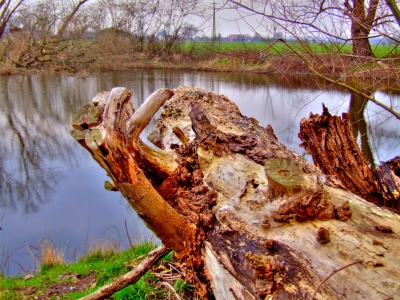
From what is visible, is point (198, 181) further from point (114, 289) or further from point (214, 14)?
point (214, 14)

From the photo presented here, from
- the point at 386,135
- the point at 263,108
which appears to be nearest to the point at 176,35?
the point at 263,108

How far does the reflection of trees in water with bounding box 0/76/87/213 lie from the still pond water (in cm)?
2

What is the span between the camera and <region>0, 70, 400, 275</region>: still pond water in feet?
14.7

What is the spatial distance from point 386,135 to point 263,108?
2811 millimetres

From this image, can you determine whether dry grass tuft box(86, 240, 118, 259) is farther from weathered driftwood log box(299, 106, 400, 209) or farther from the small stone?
the small stone

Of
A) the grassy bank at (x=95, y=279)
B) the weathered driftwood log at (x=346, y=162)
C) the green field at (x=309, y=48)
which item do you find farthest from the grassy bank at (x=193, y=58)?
the grassy bank at (x=95, y=279)

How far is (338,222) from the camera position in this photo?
4.18 ft

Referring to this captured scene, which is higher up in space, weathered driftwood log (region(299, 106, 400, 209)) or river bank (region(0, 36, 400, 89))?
river bank (region(0, 36, 400, 89))

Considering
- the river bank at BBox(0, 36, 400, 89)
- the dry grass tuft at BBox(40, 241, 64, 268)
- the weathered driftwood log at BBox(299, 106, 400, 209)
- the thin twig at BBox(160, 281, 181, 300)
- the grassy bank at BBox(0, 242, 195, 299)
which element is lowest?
the dry grass tuft at BBox(40, 241, 64, 268)

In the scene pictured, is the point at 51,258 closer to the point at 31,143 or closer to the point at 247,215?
the point at 247,215

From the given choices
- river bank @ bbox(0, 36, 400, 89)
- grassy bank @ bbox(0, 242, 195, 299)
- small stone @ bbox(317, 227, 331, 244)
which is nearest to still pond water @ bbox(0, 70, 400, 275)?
river bank @ bbox(0, 36, 400, 89)

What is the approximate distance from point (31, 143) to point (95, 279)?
531 centimetres

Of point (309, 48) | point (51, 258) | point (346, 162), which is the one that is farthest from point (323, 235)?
point (51, 258)

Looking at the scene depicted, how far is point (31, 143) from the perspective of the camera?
7531mm
